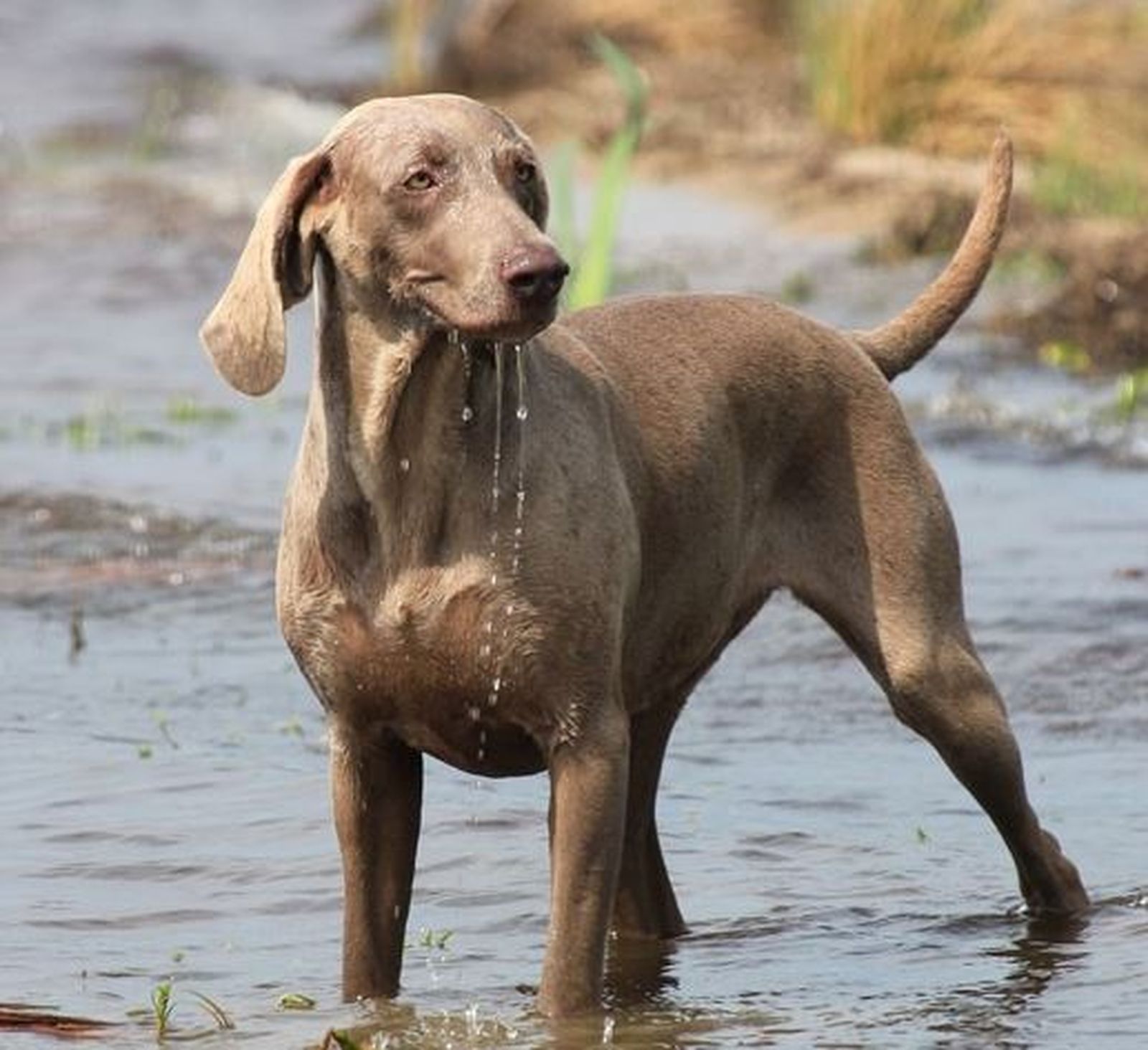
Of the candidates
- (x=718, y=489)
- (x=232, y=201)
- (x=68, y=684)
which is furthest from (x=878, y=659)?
(x=232, y=201)

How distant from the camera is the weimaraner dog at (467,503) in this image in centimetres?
623

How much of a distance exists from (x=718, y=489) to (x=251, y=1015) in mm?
1384

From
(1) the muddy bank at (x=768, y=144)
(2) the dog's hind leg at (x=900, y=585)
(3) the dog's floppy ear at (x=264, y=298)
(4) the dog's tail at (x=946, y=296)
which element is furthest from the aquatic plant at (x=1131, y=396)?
(3) the dog's floppy ear at (x=264, y=298)

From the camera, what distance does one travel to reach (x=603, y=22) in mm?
23312

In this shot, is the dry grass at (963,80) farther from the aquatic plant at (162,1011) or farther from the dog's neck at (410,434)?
the dog's neck at (410,434)

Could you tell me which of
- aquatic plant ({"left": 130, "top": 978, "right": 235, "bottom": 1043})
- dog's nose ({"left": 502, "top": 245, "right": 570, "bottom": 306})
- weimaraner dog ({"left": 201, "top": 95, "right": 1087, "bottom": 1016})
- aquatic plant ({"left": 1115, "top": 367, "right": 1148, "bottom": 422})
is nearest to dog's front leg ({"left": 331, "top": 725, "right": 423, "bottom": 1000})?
weimaraner dog ({"left": 201, "top": 95, "right": 1087, "bottom": 1016})

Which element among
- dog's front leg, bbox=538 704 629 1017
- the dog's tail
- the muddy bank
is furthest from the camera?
the muddy bank

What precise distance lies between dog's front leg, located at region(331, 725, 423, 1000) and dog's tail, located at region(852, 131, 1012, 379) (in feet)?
5.52

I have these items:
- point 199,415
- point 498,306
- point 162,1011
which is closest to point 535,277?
point 498,306

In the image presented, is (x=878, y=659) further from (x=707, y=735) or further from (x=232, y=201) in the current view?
(x=232, y=201)

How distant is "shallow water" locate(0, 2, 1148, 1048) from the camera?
7121 millimetres

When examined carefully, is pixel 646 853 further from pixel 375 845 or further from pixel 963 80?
pixel 963 80

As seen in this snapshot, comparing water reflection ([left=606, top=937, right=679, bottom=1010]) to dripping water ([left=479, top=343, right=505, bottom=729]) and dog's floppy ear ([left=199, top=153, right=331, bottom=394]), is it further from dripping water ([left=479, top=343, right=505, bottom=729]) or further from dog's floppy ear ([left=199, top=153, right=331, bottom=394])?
dog's floppy ear ([left=199, top=153, right=331, bottom=394])

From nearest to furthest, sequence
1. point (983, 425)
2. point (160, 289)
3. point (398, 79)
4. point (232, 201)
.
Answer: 1. point (983, 425)
2. point (160, 289)
3. point (232, 201)
4. point (398, 79)
